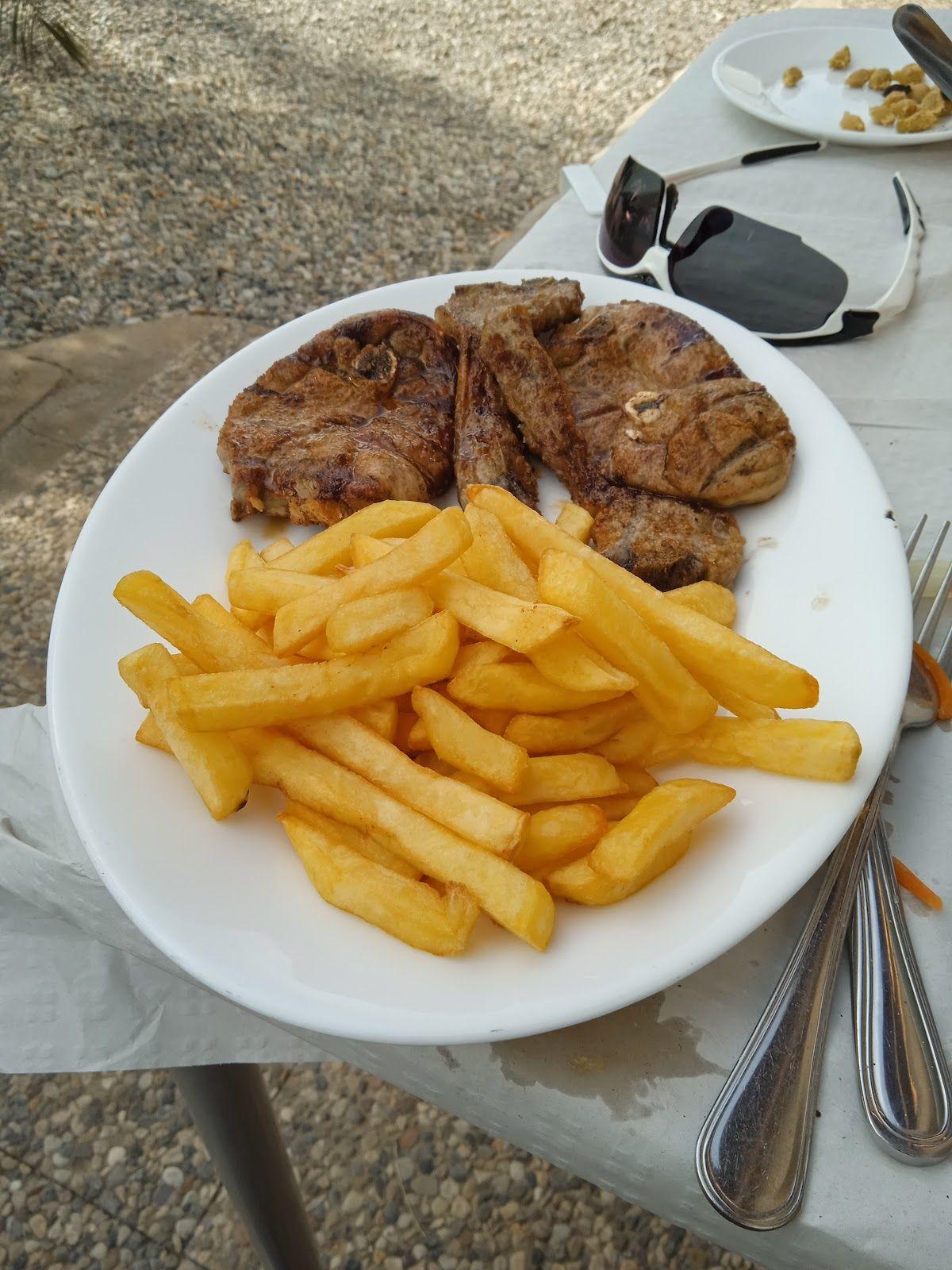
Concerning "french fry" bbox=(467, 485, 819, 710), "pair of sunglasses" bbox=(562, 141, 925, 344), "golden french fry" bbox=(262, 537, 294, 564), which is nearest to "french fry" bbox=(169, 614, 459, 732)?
"french fry" bbox=(467, 485, 819, 710)

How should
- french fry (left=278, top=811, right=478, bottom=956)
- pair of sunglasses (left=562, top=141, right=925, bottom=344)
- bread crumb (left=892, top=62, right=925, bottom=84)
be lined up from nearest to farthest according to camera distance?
french fry (left=278, top=811, right=478, bottom=956)
pair of sunglasses (left=562, top=141, right=925, bottom=344)
bread crumb (left=892, top=62, right=925, bottom=84)

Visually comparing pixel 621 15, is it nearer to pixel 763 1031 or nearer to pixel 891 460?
pixel 891 460

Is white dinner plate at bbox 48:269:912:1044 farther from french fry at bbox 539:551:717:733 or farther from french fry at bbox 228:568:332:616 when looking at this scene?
french fry at bbox 228:568:332:616

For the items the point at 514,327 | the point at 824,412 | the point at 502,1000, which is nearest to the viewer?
the point at 502,1000

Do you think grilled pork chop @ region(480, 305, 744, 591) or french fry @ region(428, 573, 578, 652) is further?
grilled pork chop @ region(480, 305, 744, 591)

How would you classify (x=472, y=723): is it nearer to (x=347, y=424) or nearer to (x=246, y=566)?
(x=246, y=566)

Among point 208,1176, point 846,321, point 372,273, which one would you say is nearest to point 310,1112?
point 208,1176
